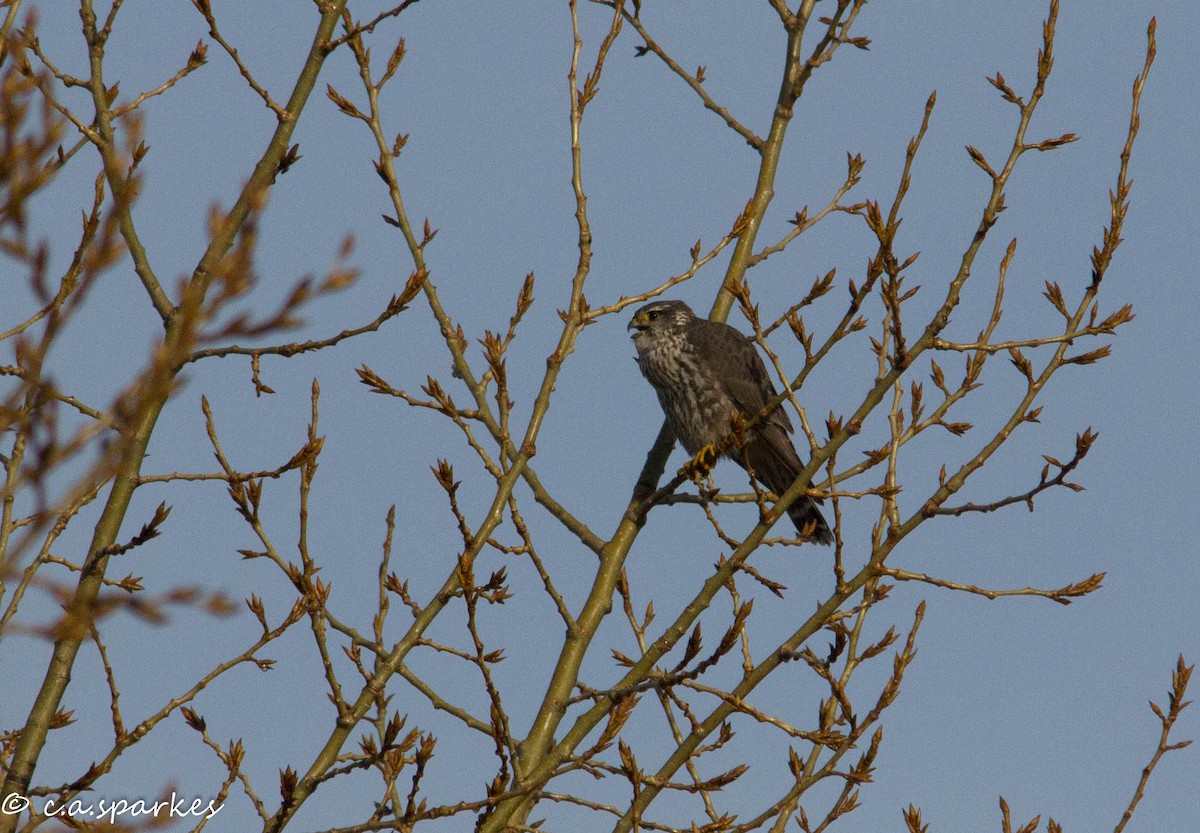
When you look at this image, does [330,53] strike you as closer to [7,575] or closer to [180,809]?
[180,809]

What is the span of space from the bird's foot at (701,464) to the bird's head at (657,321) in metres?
3.18

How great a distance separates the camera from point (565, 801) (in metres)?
4.32

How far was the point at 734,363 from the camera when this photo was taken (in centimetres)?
814

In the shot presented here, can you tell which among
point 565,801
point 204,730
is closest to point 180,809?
point 204,730

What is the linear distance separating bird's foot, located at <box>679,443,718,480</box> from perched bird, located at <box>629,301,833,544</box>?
2236 millimetres

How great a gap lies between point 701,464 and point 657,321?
348 cm

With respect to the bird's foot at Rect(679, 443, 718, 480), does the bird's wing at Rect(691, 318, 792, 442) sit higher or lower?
higher

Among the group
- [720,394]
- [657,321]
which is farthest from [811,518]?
[657,321]

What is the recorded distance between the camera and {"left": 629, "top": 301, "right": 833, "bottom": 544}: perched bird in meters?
7.90

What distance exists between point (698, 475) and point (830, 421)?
1.08 meters

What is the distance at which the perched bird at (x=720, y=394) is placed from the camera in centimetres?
790


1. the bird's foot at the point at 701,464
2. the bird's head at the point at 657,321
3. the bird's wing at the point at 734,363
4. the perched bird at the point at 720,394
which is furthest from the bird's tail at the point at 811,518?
the bird's foot at the point at 701,464

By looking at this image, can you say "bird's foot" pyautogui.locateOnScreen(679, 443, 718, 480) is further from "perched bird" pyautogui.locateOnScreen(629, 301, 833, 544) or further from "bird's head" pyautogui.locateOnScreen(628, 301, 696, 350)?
"bird's head" pyautogui.locateOnScreen(628, 301, 696, 350)

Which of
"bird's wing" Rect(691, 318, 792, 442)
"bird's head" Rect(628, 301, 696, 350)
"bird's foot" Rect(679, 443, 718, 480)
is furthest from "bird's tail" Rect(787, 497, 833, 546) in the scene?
"bird's foot" Rect(679, 443, 718, 480)
